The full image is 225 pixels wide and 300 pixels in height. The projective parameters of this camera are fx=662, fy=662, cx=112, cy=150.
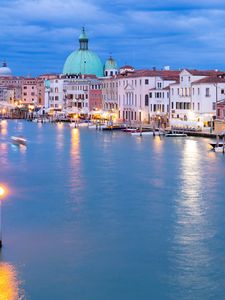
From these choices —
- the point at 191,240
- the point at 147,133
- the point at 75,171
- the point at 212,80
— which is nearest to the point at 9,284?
the point at 191,240

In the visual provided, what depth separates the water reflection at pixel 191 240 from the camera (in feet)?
25.2

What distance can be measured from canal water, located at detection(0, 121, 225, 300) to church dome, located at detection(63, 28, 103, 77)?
36.1 meters

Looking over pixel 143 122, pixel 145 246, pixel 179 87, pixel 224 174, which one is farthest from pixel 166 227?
pixel 143 122

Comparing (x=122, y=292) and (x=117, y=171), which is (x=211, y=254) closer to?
(x=122, y=292)

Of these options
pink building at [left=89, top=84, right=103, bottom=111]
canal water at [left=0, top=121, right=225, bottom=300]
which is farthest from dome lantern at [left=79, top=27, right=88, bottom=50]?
canal water at [left=0, top=121, right=225, bottom=300]

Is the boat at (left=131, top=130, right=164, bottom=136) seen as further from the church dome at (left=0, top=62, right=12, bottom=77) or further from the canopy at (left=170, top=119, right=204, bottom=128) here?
the church dome at (left=0, top=62, right=12, bottom=77)

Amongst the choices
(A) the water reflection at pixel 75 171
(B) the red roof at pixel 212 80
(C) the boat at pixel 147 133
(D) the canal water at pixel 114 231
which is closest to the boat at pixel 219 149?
(D) the canal water at pixel 114 231

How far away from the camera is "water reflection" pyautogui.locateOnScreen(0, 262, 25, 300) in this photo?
7172 mm

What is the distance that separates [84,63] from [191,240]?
4603cm

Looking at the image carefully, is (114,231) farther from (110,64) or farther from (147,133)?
(110,64)

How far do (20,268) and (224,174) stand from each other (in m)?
9.11

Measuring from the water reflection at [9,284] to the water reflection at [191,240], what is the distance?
1820 mm

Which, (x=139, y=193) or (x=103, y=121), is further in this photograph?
(x=103, y=121)

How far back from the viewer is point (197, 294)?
7.29 m
